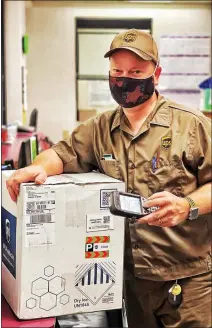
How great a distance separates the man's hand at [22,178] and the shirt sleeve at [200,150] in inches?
17.8

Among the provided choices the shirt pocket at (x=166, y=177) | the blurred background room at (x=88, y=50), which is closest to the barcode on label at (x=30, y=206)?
the shirt pocket at (x=166, y=177)

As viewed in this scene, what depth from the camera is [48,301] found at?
4.45 ft

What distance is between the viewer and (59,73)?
5.38m

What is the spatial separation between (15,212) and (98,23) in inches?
170

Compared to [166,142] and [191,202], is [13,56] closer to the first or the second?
[166,142]

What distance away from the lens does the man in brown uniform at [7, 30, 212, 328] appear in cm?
150

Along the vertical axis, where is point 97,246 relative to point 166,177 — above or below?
below

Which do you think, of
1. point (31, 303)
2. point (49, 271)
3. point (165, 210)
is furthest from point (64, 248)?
point (165, 210)

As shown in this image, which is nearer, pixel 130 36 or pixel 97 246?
pixel 97 246

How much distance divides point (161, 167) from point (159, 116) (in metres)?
0.16

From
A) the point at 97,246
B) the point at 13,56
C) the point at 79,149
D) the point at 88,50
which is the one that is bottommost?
the point at 97,246

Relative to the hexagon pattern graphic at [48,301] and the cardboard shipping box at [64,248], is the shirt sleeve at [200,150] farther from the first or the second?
the hexagon pattern graphic at [48,301]

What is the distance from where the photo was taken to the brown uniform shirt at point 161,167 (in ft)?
4.97

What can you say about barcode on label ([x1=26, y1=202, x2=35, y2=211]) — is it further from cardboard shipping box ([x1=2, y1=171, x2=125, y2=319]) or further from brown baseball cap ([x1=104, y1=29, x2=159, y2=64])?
brown baseball cap ([x1=104, y1=29, x2=159, y2=64])
